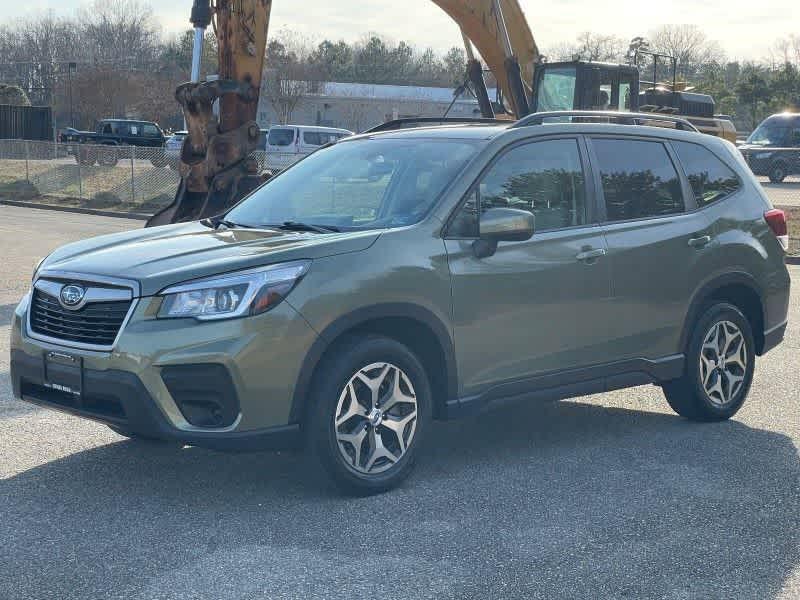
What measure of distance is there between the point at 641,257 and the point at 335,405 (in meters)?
2.27

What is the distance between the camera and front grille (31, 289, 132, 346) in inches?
202

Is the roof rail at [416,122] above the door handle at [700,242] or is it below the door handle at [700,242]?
above

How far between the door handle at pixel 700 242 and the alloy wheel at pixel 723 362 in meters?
0.51

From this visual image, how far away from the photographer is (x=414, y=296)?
18.2ft

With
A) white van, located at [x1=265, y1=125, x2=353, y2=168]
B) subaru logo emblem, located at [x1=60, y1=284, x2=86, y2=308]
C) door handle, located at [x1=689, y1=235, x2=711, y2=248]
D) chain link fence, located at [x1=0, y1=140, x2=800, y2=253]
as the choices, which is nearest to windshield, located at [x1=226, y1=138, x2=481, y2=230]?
subaru logo emblem, located at [x1=60, y1=284, x2=86, y2=308]

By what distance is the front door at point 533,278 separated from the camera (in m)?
5.81

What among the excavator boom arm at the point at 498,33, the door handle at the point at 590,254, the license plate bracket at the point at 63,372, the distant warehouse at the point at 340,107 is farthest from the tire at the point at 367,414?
the distant warehouse at the point at 340,107

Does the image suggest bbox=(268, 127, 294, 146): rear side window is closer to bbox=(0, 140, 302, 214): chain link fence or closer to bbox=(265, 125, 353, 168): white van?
bbox=(265, 125, 353, 168): white van

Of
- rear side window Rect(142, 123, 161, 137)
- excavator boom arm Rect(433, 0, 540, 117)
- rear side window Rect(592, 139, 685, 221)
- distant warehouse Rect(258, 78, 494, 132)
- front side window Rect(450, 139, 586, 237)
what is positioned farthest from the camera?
distant warehouse Rect(258, 78, 494, 132)

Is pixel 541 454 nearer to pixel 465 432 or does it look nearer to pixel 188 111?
pixel 465 432

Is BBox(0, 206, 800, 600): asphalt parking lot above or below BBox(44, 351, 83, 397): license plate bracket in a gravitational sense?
below

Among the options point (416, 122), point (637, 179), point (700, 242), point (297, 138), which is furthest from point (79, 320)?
point (297, 138)

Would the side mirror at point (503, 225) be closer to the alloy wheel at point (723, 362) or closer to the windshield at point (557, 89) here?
the alloy wheel at point (723, 362)

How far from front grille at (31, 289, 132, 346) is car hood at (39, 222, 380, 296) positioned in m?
0.14
